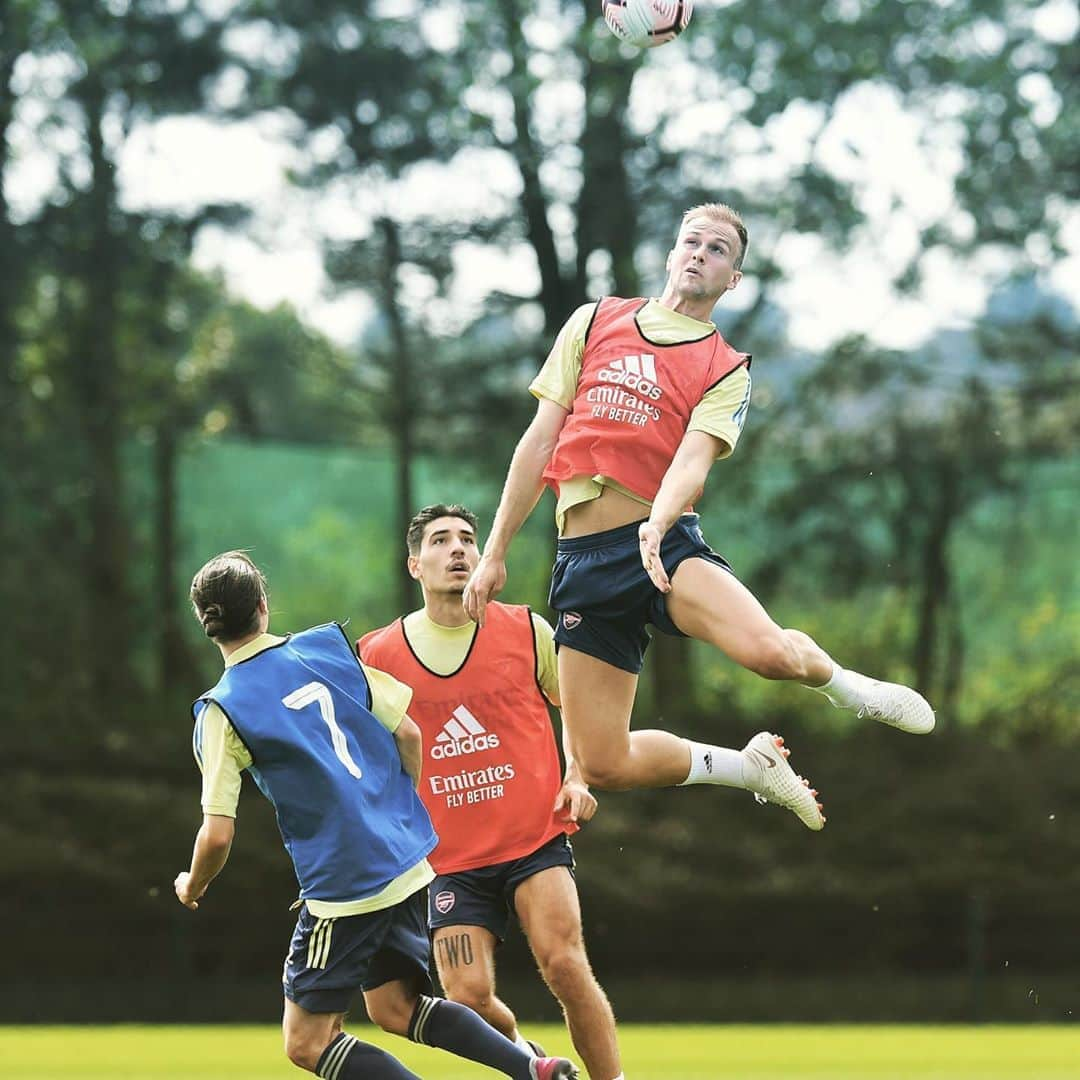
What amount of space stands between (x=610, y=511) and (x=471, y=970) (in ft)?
5.55

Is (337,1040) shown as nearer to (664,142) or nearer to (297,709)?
(297,709)

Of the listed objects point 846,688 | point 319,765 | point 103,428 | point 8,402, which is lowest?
point 319,765

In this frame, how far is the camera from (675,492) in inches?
223

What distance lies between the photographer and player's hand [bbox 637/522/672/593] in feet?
18.1

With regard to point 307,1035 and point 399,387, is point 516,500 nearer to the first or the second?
point 307,1035

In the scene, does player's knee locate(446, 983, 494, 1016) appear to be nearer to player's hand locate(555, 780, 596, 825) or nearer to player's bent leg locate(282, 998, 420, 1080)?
player's hand locate(555, 780, 596, 825)

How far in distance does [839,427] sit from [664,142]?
11.9ft

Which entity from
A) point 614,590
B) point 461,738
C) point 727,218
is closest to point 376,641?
point 461,738

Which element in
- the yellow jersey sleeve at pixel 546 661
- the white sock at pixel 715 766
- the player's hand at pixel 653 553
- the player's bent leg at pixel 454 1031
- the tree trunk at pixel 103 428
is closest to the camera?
the player's bent leg at pixel 454 1031

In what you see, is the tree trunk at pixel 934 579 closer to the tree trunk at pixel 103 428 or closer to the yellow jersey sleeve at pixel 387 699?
the tree trunk at pixel 103 428

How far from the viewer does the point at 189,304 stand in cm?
2097

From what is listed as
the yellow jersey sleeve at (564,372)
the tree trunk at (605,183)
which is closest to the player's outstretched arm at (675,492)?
the yellow jersey sleeve at (564,372)

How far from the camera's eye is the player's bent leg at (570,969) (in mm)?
6227

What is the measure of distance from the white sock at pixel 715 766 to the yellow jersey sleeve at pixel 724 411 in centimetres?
106
